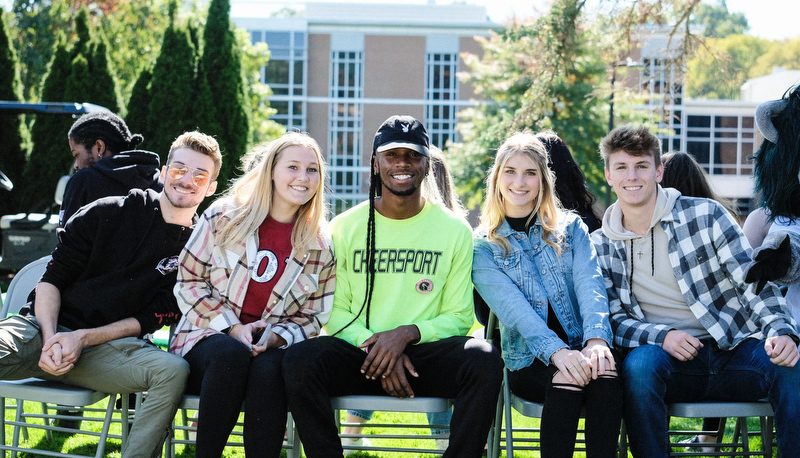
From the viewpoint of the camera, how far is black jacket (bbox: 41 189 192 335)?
3365 millimetres

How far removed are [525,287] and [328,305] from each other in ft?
3.04

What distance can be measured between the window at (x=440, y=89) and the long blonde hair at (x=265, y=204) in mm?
35669

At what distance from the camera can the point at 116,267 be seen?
3.41 metres

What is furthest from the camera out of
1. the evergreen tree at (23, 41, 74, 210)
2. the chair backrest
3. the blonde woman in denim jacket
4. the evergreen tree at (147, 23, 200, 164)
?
the evergreen tree at (147, 23, 200, 164)

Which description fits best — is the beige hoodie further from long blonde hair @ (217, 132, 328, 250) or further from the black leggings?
long blonde hair @ (217, 132, 328, 250)

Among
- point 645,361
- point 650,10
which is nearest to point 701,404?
point 645,361

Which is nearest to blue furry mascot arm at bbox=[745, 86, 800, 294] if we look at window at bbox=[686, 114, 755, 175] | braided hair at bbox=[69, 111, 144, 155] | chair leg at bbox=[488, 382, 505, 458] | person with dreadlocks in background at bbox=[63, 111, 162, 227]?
chair leg at bbox=[488, 382, 505, 458]

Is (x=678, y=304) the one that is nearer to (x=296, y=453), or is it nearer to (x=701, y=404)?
(x=701, y=404)

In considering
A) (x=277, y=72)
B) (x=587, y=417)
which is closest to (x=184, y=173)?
(x=587, y=417)

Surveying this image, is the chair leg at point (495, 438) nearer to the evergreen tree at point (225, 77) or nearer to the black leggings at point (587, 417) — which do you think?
the black leggings at point (587, 417)

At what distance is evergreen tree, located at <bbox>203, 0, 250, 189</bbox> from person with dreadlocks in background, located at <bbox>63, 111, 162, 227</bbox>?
12162 mm

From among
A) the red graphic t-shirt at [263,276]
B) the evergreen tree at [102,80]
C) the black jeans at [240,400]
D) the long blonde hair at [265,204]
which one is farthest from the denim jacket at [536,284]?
the evergreen tree at [102,80]

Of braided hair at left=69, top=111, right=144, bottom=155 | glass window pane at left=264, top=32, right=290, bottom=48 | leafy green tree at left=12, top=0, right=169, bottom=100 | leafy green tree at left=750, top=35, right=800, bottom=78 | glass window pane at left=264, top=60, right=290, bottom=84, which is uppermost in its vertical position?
leafy green tree at left=750, top=35, right=800, bottom=78

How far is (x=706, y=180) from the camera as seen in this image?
4.25 meters
